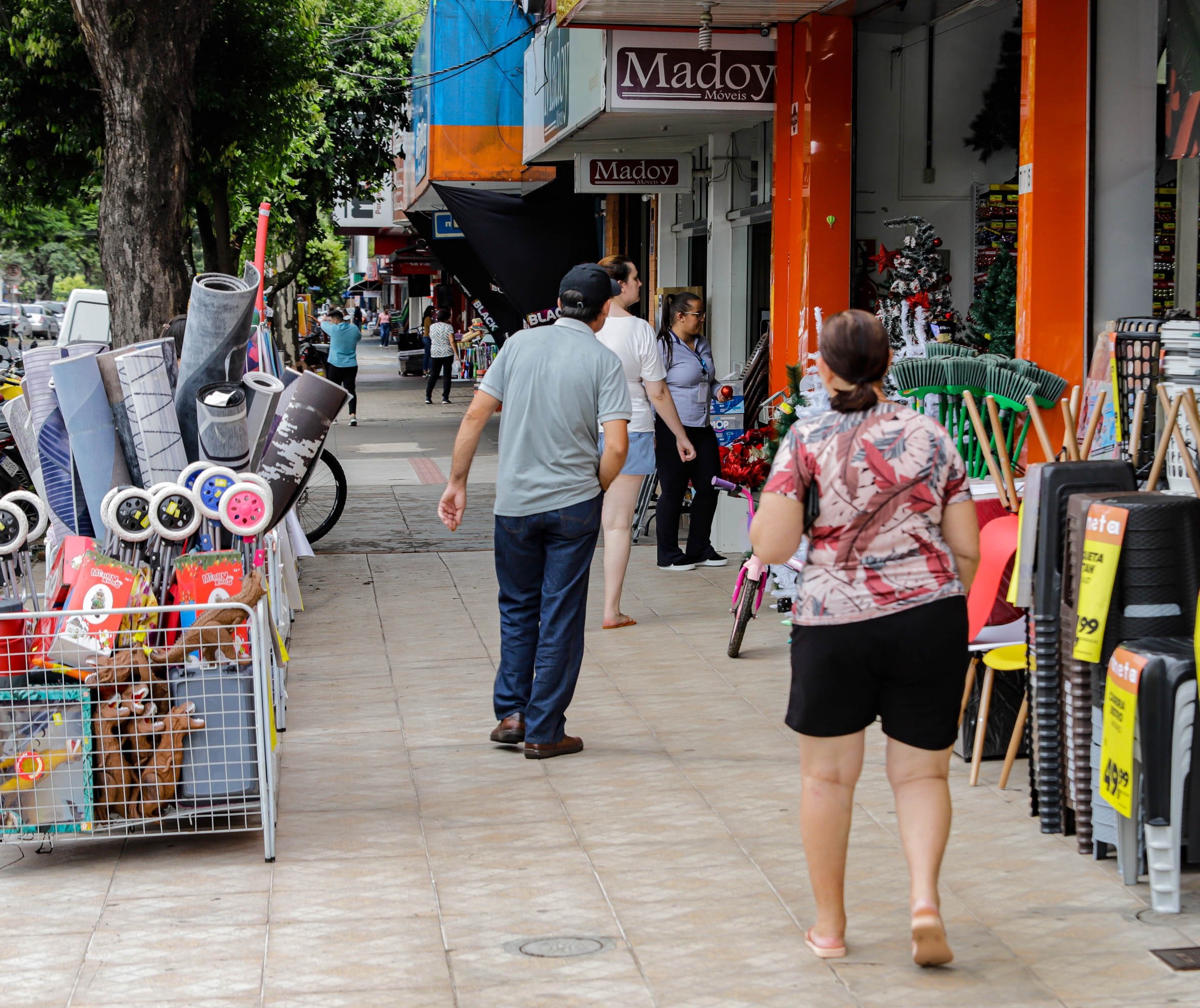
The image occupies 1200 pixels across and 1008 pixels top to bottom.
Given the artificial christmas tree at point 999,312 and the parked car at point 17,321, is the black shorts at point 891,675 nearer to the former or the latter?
the artificial christmas tree at point 999,312

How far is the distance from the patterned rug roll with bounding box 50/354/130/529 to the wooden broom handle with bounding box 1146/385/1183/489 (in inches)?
139

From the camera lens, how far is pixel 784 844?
4.71m

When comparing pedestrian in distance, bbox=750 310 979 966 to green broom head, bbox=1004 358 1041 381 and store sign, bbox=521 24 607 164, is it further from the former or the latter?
store sign, bbox=521 24 607 164

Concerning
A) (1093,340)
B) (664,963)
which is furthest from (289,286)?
(664,963)

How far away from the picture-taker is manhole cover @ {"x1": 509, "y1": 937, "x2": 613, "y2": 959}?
12.8 feet

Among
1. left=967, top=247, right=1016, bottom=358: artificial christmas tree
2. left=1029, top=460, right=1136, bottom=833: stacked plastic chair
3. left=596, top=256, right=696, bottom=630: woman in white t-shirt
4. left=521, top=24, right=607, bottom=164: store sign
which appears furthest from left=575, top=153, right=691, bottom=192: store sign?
left=1029, top=460, right=1136, bottom=833: stacked plastic chair

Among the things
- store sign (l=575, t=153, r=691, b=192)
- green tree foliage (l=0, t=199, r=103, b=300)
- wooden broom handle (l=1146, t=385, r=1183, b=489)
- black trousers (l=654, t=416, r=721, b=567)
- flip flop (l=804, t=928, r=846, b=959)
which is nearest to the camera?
flip flop (l=804, t=928, r=846, b=959)

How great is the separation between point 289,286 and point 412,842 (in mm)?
32889

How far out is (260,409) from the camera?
5.98 meters

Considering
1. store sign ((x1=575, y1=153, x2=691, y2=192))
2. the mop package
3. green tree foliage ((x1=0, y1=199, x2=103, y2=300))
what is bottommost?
the mop package

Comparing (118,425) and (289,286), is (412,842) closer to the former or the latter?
(118,425)

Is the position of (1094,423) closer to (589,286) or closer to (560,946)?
(589,286)

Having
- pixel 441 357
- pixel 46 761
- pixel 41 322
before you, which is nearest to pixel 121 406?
pixel 46 761

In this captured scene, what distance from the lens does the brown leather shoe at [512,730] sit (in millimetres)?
5805
